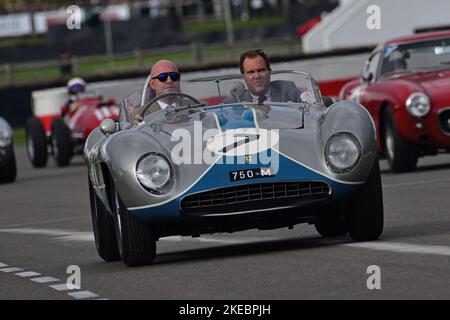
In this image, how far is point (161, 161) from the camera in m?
8.91

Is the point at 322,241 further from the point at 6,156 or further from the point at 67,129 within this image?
the point at 67,129

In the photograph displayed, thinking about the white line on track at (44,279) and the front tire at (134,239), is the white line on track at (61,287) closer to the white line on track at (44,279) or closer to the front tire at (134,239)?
the white line on track at (44,279)

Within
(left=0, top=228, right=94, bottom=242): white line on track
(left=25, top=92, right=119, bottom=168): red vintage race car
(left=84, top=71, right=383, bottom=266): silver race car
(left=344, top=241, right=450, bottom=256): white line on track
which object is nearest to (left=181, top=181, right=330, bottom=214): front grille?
(left=84, top=71, right=383, bottom=266): silver race car

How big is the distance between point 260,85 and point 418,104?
5418 millimetres

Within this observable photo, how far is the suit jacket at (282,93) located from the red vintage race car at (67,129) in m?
13.4

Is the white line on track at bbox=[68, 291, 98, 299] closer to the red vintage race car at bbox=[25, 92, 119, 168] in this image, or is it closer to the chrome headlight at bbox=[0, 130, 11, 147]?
the chrome headlight at bbox=[0, 130, 11, 147]

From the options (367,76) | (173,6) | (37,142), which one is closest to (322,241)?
(367,76)

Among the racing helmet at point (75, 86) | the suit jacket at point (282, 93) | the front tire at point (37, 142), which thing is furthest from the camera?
the racing helmet at point (75, 86)

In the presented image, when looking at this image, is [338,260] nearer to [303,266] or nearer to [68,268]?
[303,266]

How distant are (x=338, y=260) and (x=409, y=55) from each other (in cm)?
847

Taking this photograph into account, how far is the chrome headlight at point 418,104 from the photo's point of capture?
15.3 meters

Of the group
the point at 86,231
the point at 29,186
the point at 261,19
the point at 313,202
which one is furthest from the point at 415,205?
the point at 261,19

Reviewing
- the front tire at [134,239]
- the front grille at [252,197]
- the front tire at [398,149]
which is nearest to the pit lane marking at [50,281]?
the front tire at [134,239]

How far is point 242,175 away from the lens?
8.85 m
